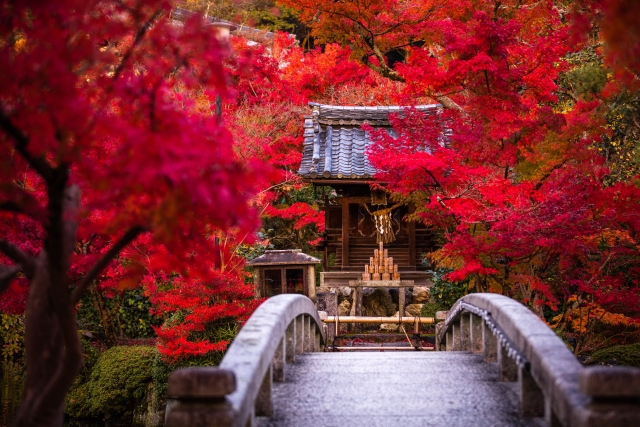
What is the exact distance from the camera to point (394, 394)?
625cm

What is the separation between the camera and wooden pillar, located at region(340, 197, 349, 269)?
17578 mm

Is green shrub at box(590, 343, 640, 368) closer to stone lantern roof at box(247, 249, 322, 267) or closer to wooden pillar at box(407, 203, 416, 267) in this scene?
stone lantern roof at box(247, 249, 322, 267)

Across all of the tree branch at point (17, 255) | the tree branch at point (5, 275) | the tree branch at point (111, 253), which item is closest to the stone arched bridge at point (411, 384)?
the tree branch at point (111, 253)

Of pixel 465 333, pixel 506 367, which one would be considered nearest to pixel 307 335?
pixel 465 333

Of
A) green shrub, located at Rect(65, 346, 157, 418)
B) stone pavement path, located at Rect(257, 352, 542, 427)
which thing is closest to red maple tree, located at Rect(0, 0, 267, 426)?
stone pavement path, located at Rect(257, 352, 542, 427)

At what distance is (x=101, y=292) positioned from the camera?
14438 millimetres

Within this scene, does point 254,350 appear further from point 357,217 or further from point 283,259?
point 357,217

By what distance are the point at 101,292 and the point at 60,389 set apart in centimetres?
1055

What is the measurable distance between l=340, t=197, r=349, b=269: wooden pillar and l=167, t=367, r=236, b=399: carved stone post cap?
13438 millimetres

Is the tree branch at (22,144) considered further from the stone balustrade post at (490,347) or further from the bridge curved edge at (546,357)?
the stone balustrade post at (490,347)

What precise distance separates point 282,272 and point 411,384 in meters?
8.18

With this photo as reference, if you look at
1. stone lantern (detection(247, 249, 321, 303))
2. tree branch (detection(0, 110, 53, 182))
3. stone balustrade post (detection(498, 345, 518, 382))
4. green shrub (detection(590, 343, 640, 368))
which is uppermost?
tree branch (detection(0, 110, 53, 182))

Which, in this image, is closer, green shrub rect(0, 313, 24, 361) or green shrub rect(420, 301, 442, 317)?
green shrub rect(0, 313, 24, 361)

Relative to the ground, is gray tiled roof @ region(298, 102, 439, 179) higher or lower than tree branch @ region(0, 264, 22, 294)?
higher
